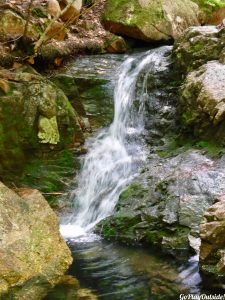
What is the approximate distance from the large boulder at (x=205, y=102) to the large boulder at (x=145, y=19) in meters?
3.95

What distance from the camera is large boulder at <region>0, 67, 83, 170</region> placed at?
7746 millimetres

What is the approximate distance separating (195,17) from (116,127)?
5922mm

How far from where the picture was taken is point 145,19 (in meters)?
11.9

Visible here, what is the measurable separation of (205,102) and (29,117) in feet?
10.6

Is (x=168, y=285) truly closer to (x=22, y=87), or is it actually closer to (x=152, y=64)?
(x=22, y=87)

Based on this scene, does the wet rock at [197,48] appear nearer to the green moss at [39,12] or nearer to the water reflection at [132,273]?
the green moss at [39,12]

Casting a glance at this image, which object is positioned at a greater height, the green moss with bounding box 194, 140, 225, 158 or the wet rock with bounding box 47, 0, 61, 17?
the wet rock with bounding box 47, 0, 61, 17

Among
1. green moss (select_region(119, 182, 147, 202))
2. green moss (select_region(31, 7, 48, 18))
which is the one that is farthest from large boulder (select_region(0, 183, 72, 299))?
green moss (select_region(31, 7, 48, 18))

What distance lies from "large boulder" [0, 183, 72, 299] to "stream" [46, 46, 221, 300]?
0.80 feet

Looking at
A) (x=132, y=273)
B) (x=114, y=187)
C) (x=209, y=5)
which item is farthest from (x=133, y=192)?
(x=209, y=5)

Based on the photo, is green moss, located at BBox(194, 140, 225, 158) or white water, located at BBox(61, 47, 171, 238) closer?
green moss, located at BBox(194, 140, 225, 158)

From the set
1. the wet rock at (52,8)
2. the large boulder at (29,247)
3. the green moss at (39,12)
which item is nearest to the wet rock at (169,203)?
the large boulder at (29,247)

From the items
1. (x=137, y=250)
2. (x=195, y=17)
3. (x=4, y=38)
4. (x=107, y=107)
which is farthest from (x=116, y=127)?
(x=195, y=17)

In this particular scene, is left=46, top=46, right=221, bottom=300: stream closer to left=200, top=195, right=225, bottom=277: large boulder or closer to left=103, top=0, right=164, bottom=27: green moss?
left=200, top=195, right=225, bottom=277: large boulder
